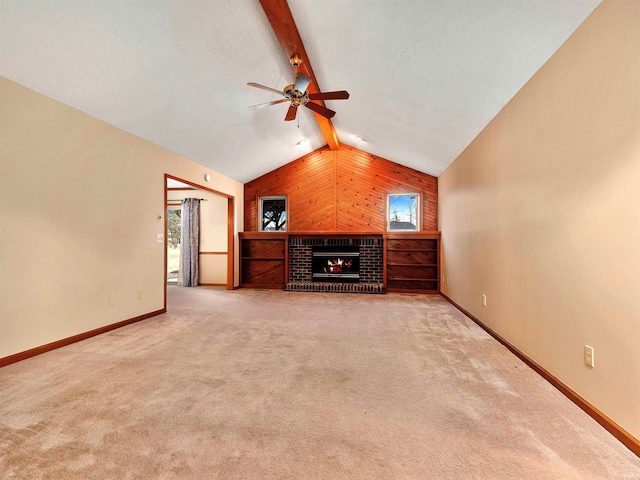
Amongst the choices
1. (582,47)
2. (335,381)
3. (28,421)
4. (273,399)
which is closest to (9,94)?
(28,421)

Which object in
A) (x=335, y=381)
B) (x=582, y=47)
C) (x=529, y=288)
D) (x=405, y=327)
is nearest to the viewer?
(x=582, y=47)

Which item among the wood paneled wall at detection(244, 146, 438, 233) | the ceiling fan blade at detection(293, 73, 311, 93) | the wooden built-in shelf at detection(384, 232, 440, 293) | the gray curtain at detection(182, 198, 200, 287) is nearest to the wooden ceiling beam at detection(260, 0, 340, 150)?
the ceiling fan blade at detection(293, 73, 311, 93)

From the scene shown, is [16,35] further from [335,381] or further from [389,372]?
[389,372]

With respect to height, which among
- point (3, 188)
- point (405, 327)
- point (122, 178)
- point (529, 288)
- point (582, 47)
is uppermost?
point (582, 47)

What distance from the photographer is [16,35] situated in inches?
86.7

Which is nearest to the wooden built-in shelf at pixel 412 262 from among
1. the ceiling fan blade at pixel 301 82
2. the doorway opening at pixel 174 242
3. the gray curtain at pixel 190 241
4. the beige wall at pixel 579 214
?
the beige wall at pixel 579 214

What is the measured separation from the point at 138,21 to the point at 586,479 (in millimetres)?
3967

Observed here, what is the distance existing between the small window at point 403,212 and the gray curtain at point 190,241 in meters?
4.56

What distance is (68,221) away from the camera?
3.00 metres

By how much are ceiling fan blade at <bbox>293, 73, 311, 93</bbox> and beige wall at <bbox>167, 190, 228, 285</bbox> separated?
4508mm

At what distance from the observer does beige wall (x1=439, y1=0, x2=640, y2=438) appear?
4.99 ft

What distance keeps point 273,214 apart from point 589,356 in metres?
6.00

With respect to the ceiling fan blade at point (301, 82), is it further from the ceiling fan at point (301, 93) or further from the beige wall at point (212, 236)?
the beige wall at point (212, 236)

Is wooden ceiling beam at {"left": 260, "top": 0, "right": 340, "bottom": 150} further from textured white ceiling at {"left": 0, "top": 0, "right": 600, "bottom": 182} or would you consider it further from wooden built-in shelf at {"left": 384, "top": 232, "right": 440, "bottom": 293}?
wooden built-in shelf at {"left": 384, "top": 232, "right": 440, "bottom": 293}
